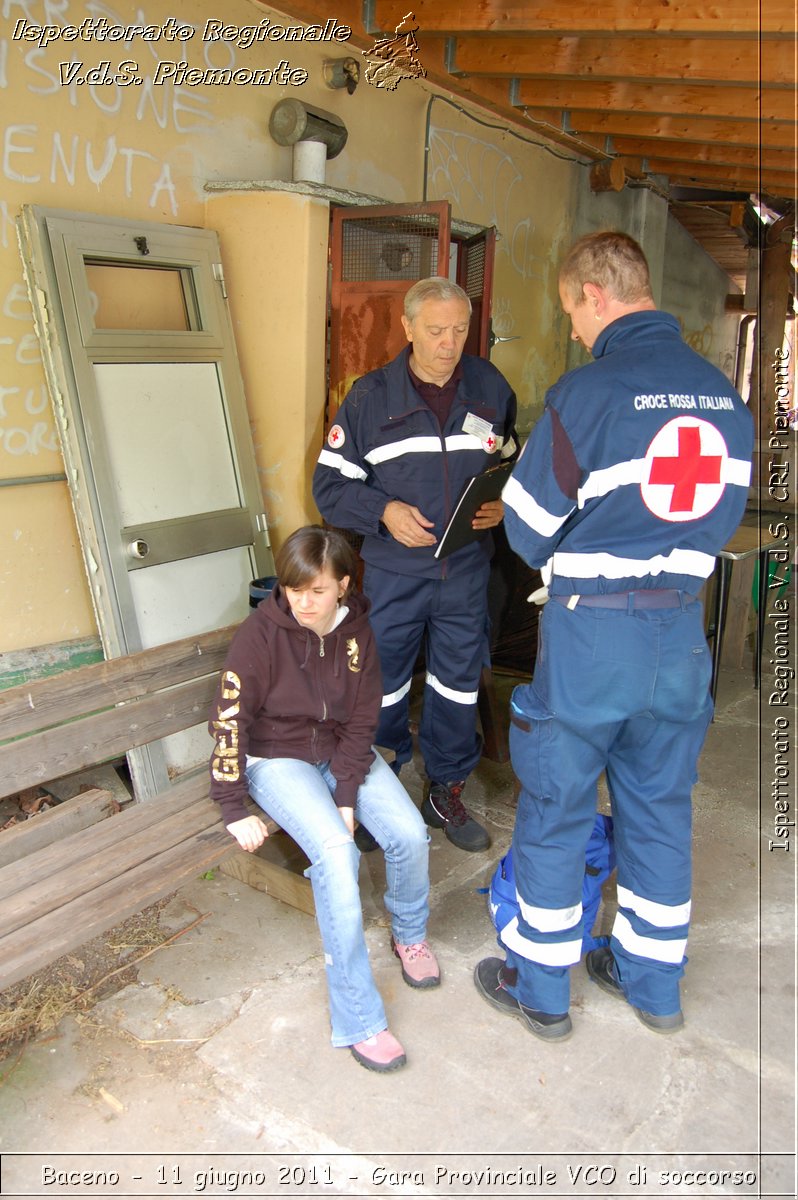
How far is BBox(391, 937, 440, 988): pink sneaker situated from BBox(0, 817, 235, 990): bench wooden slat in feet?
2.19

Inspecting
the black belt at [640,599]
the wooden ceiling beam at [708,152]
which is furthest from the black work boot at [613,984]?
the wooden ceiling beam at [708,152]

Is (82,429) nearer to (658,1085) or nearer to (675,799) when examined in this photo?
(675,799)

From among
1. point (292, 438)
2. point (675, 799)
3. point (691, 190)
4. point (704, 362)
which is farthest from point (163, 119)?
point (691, 190)

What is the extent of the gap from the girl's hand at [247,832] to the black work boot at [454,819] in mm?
1190

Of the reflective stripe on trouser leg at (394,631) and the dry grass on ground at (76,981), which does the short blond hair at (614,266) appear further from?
the dry grass on ground at (76,981)

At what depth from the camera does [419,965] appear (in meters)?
2.74

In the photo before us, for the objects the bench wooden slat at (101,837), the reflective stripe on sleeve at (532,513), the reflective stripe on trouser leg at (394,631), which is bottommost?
the bench wooden slat at (101,837)

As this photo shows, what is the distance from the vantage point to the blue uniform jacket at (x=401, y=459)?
3.23 meters

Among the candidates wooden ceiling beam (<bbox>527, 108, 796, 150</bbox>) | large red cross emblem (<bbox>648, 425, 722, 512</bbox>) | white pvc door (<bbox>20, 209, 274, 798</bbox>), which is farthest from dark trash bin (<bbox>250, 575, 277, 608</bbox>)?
wooden ceiling beam (<bbox>527, 108, 796, 150</bbox>)

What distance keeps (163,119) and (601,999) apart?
369 centimetres

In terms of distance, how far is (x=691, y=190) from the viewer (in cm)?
852

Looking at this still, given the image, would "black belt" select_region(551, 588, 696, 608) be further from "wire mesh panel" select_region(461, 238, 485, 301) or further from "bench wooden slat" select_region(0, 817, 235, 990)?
"wire mesh panel" select_region(461, 238, 485, 301)

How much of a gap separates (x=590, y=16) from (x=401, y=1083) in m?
4.26

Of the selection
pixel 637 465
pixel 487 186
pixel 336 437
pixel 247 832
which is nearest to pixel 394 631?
pixel 336 437
